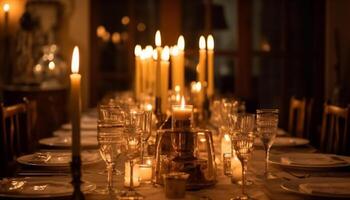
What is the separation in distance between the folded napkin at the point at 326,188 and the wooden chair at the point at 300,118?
1963 millimetres

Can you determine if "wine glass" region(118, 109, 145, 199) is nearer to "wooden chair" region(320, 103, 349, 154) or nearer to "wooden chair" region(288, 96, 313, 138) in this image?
"wooden chair" region(320, 103, 349, 154)

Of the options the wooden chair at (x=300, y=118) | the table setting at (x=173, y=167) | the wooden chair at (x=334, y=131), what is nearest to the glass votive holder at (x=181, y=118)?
the table setting at (x=173, y=167)

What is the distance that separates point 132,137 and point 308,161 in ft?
2.42

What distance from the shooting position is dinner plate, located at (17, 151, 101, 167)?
215 centimetres

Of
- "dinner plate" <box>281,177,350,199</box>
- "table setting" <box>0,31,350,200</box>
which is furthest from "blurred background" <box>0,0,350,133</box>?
"dinner plate" <box>281,177,350,199</box>

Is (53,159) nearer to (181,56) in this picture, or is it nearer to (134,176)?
(134,176)

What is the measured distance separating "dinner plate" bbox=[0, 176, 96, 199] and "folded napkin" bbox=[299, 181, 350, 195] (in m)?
0.56

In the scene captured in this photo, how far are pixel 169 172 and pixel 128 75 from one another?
457 cm

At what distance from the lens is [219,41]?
647cm

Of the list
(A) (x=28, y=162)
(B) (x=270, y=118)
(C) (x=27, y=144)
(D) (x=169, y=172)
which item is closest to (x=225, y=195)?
(D) (x=169, y=172)

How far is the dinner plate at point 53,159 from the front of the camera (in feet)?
7.05

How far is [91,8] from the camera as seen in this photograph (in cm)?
626

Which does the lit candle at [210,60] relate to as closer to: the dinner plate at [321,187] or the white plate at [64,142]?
the white plate at [64,142]

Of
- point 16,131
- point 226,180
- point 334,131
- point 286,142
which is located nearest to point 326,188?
point 226,180
